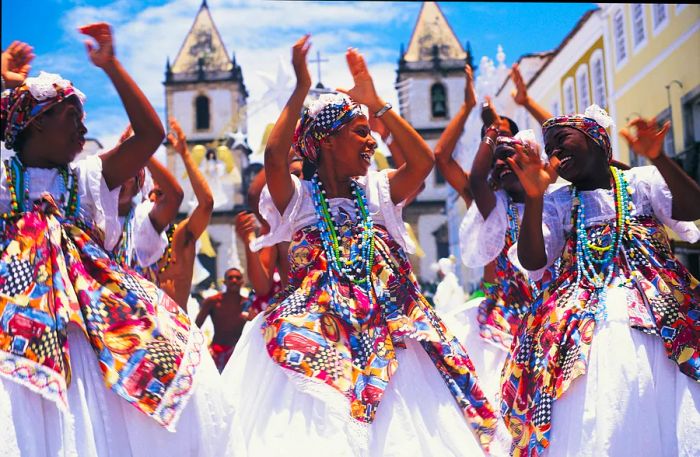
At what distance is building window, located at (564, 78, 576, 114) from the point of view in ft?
89.3

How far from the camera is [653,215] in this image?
471cm

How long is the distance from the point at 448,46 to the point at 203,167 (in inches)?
1123

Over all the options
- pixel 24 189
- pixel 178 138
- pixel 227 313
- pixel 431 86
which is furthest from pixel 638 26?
pixel 431 86

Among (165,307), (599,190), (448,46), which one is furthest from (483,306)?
(448,46)

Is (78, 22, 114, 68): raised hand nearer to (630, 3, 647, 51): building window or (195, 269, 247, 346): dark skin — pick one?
(195, 269, 247, 346): dark skin

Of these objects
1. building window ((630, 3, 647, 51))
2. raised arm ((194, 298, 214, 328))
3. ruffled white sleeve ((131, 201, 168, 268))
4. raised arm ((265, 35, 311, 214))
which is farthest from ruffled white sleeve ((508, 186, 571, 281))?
building window ((630, 3, 647, 51))

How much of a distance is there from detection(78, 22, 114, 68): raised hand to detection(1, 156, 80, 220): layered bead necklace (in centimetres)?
53

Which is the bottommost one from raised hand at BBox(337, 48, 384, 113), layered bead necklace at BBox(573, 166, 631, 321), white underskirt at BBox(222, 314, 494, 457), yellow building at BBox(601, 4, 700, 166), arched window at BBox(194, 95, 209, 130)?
white underskirt at BBox(222, 314, 494, 457)

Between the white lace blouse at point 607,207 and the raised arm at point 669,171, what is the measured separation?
0.06 m

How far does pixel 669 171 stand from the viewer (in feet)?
14.8

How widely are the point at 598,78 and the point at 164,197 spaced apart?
22292mm

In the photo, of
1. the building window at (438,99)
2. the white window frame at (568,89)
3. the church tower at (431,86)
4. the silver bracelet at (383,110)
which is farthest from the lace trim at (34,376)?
the building window at (438,99)

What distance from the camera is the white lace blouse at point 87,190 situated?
4137mm

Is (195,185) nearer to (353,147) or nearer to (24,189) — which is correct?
(353,147)
